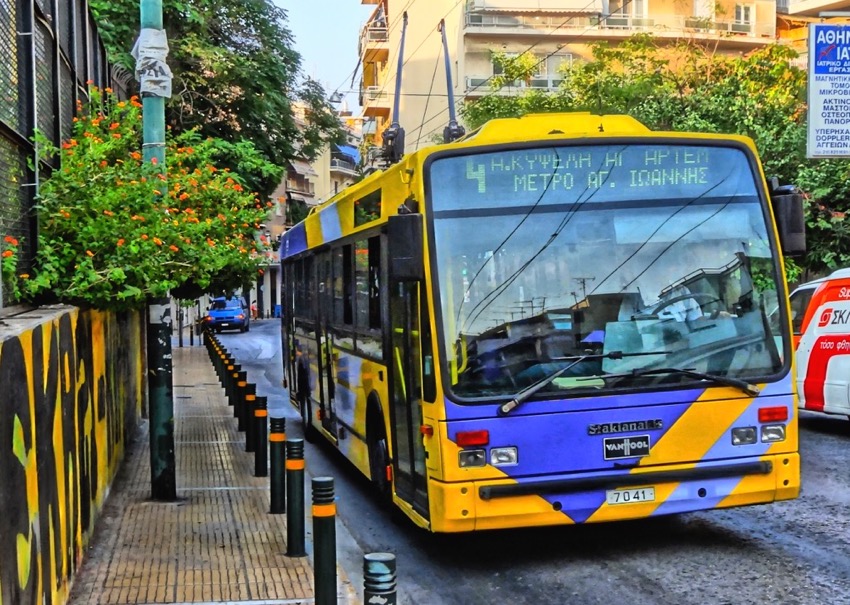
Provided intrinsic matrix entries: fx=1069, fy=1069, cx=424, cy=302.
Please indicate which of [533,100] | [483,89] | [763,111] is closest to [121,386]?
[763,111]

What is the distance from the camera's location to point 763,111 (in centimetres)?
2445

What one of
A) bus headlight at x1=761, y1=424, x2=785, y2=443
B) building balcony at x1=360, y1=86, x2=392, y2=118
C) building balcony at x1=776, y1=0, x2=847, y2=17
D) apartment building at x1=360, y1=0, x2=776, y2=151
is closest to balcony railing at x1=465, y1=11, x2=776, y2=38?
apartment building at x1=360, y1=0, x2=776, y2=151

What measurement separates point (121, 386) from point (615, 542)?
254 inches

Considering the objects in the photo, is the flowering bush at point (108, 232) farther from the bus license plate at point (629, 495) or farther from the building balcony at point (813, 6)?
the building balcony at point (813, 6)

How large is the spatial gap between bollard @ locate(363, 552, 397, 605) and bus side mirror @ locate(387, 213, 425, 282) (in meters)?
3.05

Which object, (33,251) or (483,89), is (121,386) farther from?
(483,89)

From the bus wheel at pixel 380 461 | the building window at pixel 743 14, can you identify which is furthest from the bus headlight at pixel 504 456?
the building window at pixel 743 14

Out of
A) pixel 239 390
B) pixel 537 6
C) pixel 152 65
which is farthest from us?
pixel 537 6

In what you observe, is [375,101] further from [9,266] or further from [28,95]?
[9,266]

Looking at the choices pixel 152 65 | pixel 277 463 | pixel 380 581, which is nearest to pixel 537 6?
pixel 152 65

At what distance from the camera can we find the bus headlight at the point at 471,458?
7.02 m

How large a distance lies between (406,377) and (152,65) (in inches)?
165

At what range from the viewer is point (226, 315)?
48719 mm

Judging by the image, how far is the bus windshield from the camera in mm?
7180
